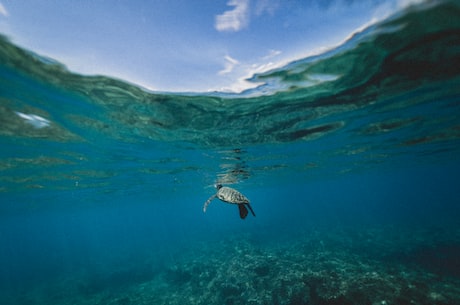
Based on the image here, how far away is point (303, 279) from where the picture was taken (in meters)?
14.5

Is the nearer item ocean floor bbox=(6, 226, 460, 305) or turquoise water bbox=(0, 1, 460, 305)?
turquoise water bbox=(0, 1, 460, 305)

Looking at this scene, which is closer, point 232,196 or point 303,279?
point 232,196

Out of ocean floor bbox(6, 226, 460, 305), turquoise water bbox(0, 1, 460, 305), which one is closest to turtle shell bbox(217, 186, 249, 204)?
turquoise water bbox(0, 1, 460, 305)

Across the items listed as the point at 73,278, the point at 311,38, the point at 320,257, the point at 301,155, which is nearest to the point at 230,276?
the point at 320,257

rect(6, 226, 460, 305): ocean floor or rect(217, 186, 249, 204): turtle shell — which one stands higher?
rect(217, 186, 249, 204): turtle shell

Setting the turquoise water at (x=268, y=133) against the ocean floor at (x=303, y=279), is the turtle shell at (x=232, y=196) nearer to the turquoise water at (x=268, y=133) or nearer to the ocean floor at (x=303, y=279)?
the turquoise water at (x=268, y=133)

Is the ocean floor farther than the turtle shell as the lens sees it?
Yes

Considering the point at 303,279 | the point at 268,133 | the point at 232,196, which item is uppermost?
the point at 268,133

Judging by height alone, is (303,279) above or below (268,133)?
below

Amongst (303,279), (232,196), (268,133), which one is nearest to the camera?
(232,196)

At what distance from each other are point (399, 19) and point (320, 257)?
57.6ft

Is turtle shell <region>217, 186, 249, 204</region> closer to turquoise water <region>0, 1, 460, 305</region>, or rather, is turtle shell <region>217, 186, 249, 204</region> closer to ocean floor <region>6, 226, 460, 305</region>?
turquoise water <region>0, 1, 460, 305</region>

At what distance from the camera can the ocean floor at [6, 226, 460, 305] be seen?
12281mm

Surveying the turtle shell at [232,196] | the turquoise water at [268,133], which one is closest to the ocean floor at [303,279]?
the turquoise water at [268,133]
